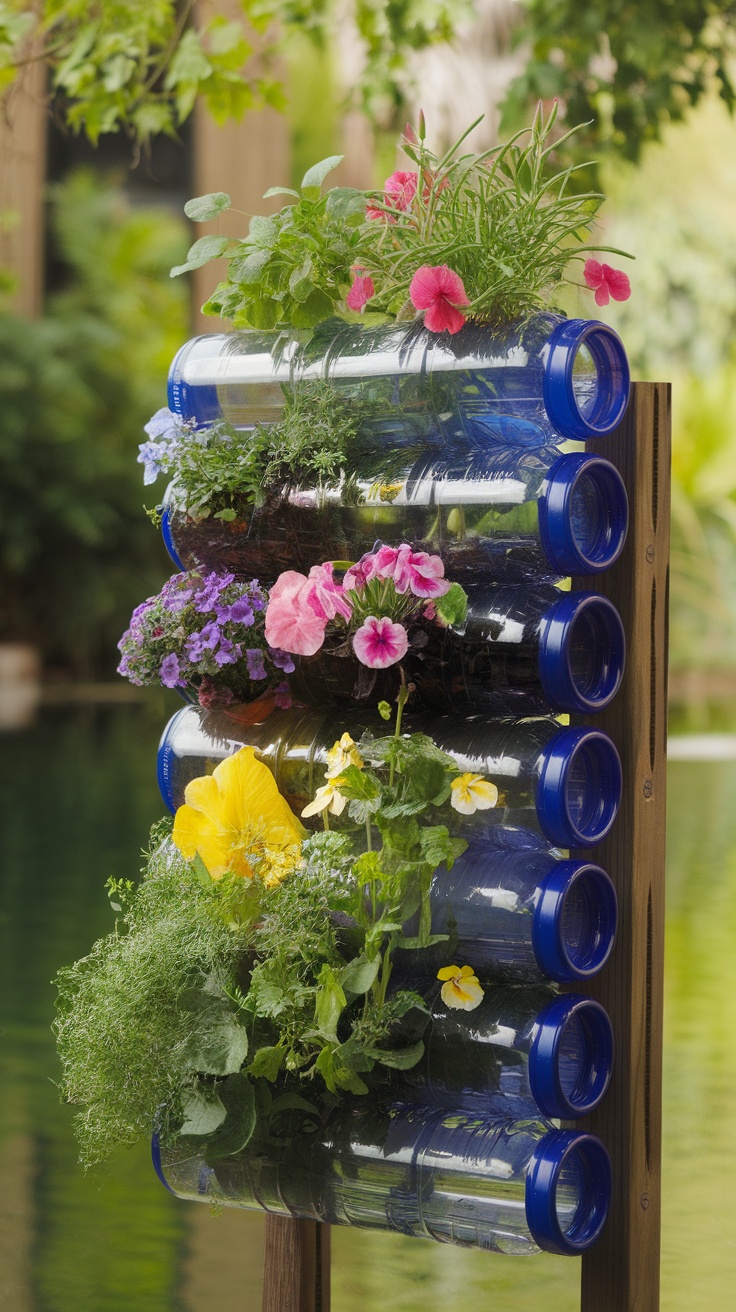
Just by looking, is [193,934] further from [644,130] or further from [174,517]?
[644,130]

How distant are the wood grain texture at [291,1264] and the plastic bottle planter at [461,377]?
918mm

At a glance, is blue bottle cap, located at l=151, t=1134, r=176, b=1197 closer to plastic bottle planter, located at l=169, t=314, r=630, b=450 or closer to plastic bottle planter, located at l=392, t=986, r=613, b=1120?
plastic bottle planter, located at l=392, t=986, r=613, b=1120

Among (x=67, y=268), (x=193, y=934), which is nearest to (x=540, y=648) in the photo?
(x=193, y=934)

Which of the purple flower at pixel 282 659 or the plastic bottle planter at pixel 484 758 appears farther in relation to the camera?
the purple flower at pixel 282 659

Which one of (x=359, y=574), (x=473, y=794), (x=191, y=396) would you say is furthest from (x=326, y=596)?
(x=191, y=396)

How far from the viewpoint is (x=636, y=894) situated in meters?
1.79

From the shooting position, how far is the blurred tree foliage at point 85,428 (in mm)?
11156

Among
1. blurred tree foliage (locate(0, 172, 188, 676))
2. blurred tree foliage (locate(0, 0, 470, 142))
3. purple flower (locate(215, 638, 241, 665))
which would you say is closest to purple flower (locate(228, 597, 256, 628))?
purple flower (locate(215, 638, 241, 665))

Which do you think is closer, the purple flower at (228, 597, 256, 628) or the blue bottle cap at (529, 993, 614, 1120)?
the blue bottle cap at (529, 993, 614, 1120)

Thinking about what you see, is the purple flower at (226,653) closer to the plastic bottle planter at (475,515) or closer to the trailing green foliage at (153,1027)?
the plastic bottle planter at (475,515)

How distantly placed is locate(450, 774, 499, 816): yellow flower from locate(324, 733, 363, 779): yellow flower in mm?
106

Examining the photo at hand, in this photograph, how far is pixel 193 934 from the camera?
1.75 metres

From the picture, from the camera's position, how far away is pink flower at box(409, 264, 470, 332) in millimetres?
1674

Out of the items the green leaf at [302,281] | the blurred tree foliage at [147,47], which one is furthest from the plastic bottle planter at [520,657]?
the blurred tree foliage at [147,47]
